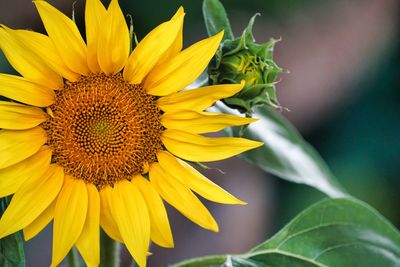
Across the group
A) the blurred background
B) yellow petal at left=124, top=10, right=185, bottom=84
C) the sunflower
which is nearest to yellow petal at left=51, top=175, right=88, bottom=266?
the sunflower

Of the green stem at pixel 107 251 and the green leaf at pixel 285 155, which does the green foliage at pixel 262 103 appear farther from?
the green stem at pixel 107 251

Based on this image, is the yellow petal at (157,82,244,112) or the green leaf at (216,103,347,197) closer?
the yellow petal at (157,82,244,112)

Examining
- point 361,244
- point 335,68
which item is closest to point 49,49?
point 361,244


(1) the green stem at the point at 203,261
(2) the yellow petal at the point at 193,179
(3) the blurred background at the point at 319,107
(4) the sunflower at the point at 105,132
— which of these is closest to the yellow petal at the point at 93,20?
(4) the sunflower at the point at 105,132

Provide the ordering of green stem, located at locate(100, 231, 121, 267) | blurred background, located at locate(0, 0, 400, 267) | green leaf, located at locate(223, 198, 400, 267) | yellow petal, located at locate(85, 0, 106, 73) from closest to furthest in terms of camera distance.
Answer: yellow petal, located at locate(85, 0, 106, 73)
green stem, located at locate(100, 231, 121, 267)
green leaf, located at locate(223, 198, 400, 267)
blurred background, located at locate(0, 0, 400, 267)

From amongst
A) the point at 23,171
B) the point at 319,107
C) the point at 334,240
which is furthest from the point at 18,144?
the point at 319,107

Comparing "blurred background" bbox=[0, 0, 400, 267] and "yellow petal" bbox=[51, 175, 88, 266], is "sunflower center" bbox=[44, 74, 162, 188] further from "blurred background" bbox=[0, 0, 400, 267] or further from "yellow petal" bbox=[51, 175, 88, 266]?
"blurred background" bbox=[0, 0, 400, 267]
